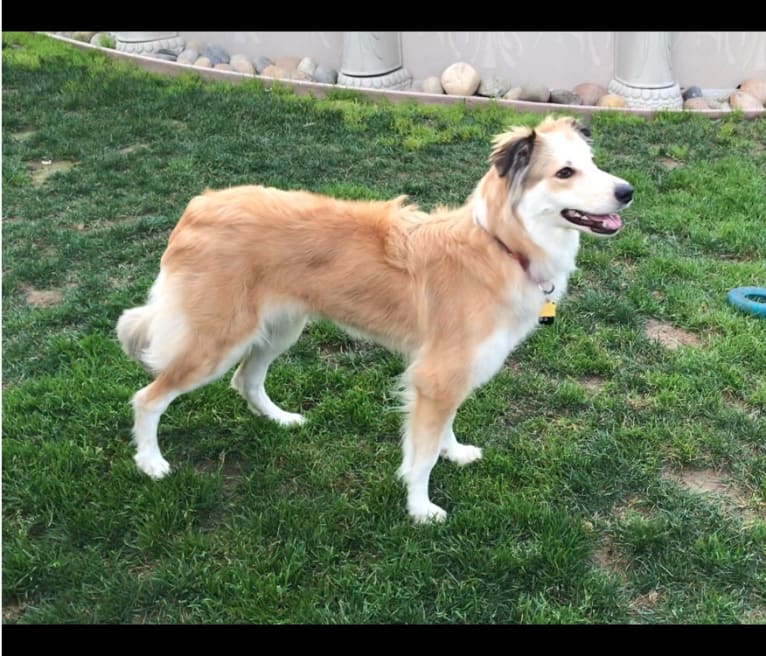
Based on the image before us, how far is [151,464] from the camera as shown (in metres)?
3.44

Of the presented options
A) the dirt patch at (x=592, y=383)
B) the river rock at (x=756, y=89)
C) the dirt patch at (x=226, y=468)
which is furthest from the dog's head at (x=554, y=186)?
the river rock at (x=756, y=89)

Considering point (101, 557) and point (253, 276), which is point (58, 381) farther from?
point (253, 276)

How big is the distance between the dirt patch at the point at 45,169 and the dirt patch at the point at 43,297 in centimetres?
211

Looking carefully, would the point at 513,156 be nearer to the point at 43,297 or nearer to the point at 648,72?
the point at 43,297

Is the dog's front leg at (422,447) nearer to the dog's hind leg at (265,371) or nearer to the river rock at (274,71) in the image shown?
the dog's hind leg at (265,371)

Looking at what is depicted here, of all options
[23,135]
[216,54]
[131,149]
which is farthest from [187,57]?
[131,149]

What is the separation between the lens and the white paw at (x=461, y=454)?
358cm

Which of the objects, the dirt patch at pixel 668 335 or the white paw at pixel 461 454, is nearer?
the white paw at pixel 461 454

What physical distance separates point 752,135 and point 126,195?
22.1 feet

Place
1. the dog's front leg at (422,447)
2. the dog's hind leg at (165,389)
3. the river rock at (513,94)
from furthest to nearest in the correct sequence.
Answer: the river rock at (513,94) → the dog's hind leg at (165,389) → the dog's front leg at (422,447)

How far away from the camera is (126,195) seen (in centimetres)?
641

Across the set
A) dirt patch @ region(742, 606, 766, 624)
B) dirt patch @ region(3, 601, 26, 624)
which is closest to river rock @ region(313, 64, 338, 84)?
dirt patch @ region(3, 601, 26, 624)

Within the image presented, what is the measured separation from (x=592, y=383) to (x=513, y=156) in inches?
72.8

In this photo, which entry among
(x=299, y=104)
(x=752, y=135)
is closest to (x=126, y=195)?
(x=299, y=104)
